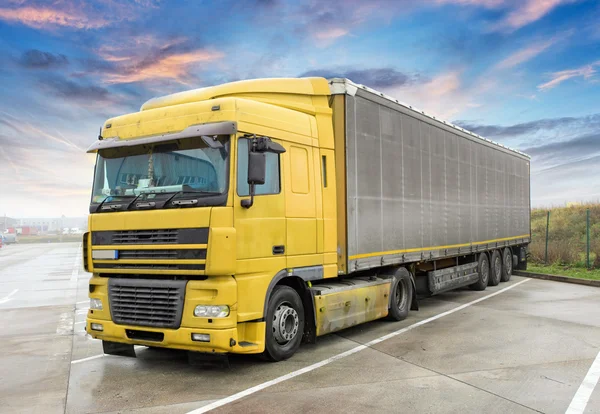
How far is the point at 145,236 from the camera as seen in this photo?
6531mm

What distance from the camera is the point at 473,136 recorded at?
13.9 m

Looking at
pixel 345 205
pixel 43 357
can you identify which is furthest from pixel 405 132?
pixel 43 357

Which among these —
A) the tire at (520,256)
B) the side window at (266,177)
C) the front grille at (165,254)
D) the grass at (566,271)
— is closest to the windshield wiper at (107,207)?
the front grille at (165,254)

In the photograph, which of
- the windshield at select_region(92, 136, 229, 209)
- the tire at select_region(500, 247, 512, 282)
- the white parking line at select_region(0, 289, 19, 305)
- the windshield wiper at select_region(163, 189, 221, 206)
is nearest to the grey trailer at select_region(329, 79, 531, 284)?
the tire at select_region(500, 247, 512, 282)

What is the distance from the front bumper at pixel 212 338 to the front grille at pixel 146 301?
0.09 meters

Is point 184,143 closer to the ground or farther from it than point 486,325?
farther from it

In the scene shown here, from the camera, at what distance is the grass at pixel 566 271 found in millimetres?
17797

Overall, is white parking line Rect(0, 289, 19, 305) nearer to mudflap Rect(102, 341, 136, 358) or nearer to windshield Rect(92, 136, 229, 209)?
mudflap Rect(102, 341, 136, 358)

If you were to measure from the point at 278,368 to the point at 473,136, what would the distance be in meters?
9.28

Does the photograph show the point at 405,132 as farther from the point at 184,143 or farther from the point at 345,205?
the point at 184,143

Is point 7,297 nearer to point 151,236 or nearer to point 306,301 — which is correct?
point 151,236

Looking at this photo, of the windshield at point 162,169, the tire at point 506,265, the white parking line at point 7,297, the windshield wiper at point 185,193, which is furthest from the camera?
the tire at point 506,265

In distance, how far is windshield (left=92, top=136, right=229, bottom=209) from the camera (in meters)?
6.36

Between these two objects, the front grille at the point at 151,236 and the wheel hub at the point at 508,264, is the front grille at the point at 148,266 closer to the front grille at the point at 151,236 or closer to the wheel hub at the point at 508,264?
the front grille at the point at 151,236
